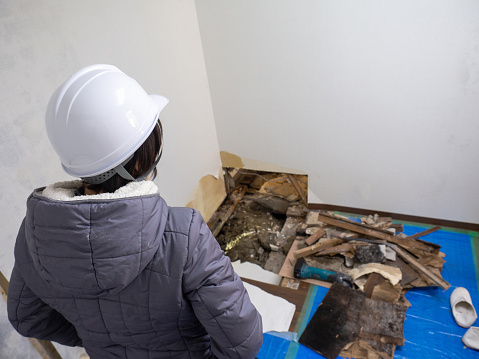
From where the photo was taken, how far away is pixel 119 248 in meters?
0.78

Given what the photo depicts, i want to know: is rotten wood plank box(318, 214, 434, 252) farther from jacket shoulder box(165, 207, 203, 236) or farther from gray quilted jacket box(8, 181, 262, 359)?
jacket shoulder box(165, 207, 203, 236)

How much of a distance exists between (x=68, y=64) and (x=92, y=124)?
1.16m

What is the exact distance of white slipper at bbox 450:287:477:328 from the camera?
86.4 inches

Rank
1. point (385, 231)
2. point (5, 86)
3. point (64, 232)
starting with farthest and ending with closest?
point (385, 231) < point (5, 86) < point (64, 232)

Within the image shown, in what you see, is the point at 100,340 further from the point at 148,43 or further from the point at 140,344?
the point at 148,43

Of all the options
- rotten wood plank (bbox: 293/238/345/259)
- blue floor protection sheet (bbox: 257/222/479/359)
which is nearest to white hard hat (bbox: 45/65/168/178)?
blue floor protection sheet (bbox: 257/222/479/359)

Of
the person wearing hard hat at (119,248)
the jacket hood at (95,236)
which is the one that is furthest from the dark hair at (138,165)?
the jacket hood at (95,236)

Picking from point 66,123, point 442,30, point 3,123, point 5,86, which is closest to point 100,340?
point 66,123

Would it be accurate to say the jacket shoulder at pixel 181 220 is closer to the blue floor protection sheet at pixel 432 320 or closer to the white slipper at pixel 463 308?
the blue floor protection sheet at pixel 432 320

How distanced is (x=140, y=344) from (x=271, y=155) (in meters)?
2.61

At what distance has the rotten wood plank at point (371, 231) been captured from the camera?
2834 mm

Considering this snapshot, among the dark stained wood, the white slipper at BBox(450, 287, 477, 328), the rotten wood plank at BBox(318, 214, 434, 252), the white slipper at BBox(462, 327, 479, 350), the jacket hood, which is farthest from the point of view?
the dark stained wood

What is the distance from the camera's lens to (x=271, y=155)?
3.42 metres

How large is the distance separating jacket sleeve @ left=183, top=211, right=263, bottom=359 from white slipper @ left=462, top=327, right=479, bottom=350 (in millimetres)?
1907
